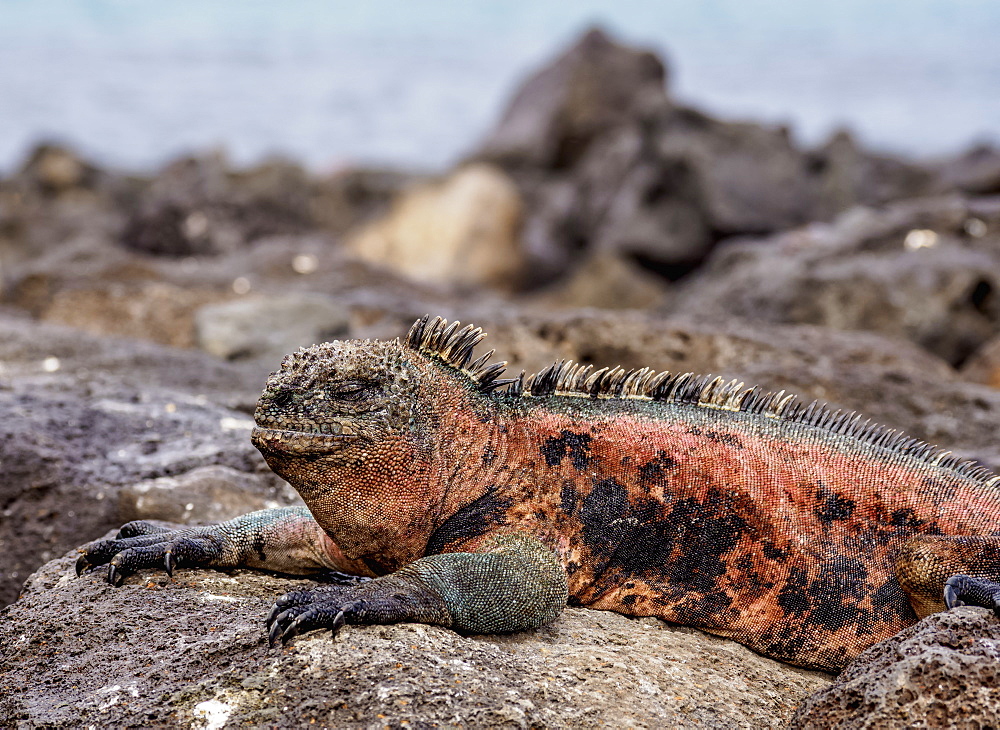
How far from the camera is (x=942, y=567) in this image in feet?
11.8

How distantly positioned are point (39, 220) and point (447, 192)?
7.00m

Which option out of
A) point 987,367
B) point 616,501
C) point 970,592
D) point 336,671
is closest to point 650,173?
point 987,367

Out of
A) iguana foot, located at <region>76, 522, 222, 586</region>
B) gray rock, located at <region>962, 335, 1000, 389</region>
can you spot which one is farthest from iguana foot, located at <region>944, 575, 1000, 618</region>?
gray rock, located at <region>962, 335, 1000, 389</region>

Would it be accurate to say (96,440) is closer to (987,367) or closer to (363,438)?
(363,438)

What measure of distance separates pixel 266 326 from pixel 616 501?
5.48m

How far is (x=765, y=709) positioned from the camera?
129 inches

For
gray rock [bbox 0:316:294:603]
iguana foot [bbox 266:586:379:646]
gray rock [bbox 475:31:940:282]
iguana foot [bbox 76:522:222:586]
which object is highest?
gray rock [bbox 475:31:940:282]

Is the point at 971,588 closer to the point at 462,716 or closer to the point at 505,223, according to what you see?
the point at 462,716

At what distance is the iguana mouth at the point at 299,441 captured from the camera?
3.37m

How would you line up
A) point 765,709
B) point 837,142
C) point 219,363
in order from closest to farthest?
point 765,709 → point 219,363 → point 837,142

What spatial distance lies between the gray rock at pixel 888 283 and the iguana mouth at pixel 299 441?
6214 mm

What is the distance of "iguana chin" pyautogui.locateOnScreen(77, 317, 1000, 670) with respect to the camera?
11.5ft

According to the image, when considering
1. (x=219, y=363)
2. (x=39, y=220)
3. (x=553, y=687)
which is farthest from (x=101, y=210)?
(x=553, y=687)

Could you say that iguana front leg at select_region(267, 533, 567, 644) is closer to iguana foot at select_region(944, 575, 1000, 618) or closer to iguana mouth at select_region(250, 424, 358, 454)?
iguana mouth at select_region(250, 424, 358, 454)
